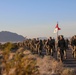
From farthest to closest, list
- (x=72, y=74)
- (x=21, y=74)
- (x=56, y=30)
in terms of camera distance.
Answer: (x=56, y=30)
(x=72, y=74)
(x=21, y=74)

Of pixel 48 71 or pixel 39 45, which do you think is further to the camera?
pixel 39 45

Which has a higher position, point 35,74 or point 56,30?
point 56,30

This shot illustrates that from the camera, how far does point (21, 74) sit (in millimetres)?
14172

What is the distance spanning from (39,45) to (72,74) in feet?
81.3

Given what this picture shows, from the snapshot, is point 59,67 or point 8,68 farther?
point 59,67

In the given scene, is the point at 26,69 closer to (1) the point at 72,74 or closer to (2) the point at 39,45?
(1) the point at 72,74

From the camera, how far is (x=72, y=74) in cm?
1758

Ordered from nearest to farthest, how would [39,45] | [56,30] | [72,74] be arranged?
[72,74], [56,30], [39,45]

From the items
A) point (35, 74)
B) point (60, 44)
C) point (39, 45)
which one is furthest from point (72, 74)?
point (39, 45)

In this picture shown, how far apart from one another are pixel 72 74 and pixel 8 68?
4.06 metres

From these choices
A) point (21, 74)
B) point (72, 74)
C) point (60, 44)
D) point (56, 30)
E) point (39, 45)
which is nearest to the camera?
point (21, 74)

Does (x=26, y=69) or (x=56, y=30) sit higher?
(x=56, y=30)

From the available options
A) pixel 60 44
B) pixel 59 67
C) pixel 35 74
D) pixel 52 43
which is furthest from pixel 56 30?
pixel 35 74

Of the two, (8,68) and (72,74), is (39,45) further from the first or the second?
(8,68)
